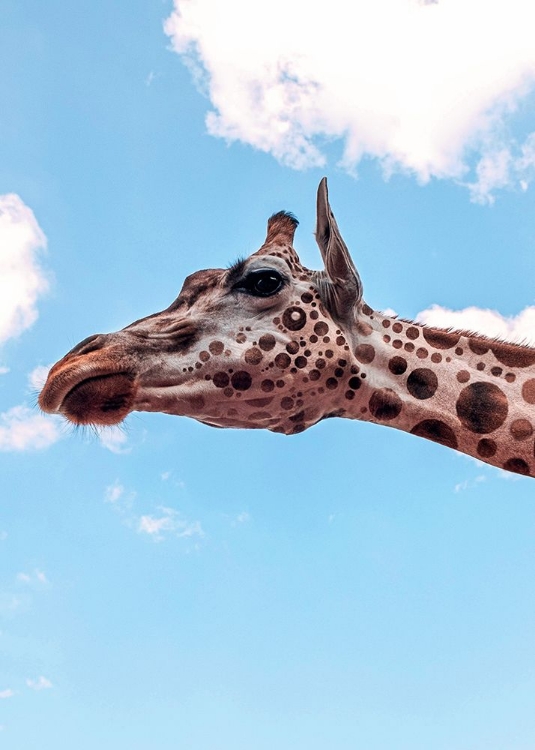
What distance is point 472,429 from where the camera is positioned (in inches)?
315

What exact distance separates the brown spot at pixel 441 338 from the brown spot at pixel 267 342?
5.61ft

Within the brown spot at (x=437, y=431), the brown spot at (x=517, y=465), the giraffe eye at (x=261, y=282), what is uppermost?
the giraffe eye at (x=261, y=282)

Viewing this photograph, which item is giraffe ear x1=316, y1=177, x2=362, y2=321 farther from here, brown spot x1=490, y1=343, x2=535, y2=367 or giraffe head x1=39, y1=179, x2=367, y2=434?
brown spot x1=490, y1=343, x2=535, y2=367

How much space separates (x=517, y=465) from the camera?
26.0 ft

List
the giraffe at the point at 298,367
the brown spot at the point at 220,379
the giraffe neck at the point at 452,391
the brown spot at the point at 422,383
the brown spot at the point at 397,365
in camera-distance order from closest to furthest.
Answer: the giraffe at the point at 298,367, the brown spot at the point at 220,379, the giraffe neck at the point at 452,391, the brown spot at the point at 422,383, the brown spot at the point at 397,365

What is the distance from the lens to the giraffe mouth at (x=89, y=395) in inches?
293

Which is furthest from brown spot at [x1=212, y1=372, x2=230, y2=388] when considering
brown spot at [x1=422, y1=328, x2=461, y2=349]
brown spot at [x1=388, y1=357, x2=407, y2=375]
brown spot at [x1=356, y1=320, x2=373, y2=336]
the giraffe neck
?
brown spot at [x1=422, y1=328, x2=461, y2=349]

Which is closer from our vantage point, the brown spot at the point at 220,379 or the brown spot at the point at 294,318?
the brown spot at the point at 220,379

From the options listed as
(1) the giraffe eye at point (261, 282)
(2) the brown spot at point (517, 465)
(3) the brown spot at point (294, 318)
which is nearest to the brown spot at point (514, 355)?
(2) the brown spot at point (517, 465)

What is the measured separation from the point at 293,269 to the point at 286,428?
1637 mm

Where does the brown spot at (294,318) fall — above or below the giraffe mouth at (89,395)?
above

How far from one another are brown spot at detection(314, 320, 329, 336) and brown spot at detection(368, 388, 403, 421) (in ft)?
2.55

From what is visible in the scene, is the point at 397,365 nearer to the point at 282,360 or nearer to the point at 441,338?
the point at 441,338

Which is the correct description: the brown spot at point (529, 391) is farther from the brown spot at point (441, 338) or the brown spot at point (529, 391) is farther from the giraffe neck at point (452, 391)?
the brown spot at point (441, 338)
